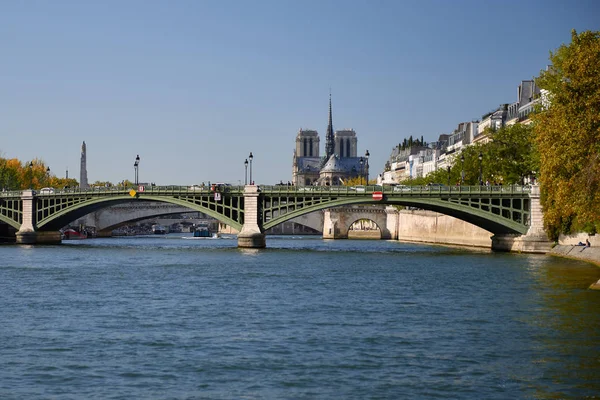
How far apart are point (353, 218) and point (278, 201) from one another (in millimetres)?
57242

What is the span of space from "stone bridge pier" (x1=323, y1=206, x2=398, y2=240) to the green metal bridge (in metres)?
49.8

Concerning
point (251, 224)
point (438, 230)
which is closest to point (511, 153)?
point (251, 224)

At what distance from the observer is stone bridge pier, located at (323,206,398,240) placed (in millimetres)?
146125

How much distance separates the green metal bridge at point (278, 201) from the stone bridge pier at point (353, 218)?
49821 mm

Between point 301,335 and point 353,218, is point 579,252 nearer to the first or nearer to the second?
point 301,335

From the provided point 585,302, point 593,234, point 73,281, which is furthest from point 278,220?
point 585,302

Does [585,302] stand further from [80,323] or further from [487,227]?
[487,227]

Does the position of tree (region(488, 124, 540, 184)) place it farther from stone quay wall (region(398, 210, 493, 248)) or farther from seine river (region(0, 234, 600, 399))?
seine river (region(0, 234, 600, 399))

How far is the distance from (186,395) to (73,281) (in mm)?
30949

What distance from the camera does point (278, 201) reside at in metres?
90.8

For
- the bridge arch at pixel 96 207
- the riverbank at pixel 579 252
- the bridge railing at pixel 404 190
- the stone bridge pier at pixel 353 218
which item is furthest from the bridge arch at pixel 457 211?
the stone bridge pier at pixel 353 218

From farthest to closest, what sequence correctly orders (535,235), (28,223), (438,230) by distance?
(438,230), (28,223), (535,235)

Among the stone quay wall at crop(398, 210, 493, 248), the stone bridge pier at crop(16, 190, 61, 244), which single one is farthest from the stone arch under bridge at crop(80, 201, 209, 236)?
the stone bridge pier at crop(16, 190, 61, 244)

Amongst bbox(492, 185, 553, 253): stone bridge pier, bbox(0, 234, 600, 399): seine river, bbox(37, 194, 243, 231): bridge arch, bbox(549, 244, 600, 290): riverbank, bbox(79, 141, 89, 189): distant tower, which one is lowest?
bbox(0, 234, 600, 399): seine river
